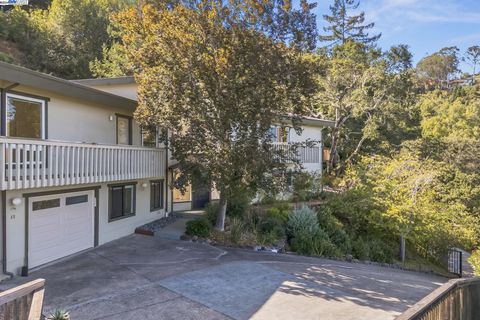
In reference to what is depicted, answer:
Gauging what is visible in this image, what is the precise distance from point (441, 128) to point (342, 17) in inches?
611

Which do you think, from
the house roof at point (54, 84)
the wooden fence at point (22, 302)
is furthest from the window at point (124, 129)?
the wooden fence at point (22, 302)

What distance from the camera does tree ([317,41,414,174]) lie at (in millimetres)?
24203

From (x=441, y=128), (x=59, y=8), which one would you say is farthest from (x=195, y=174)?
(x=59, y=8)

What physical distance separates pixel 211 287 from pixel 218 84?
608cm

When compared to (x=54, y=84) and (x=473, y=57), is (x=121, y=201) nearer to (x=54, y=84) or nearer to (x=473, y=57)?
(x=54, y=84)

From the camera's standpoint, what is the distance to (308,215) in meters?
15.4

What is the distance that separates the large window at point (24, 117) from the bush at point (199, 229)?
19.3 ft

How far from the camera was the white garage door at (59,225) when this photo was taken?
9750 mm

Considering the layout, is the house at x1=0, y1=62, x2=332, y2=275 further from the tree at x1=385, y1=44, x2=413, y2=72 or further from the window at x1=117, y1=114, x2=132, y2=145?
the tree at x1=385, y1=44, x2=413, y2=72

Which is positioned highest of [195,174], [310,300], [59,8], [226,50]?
[59,8]

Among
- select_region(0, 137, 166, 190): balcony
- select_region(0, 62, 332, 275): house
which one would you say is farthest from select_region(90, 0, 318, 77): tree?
select_region(0, 137, 166, 190): balcony

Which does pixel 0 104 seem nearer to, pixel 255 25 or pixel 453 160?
pixel 255 25

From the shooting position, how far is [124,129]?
1444 cm

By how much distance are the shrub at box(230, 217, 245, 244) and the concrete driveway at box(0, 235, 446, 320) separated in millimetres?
1241
